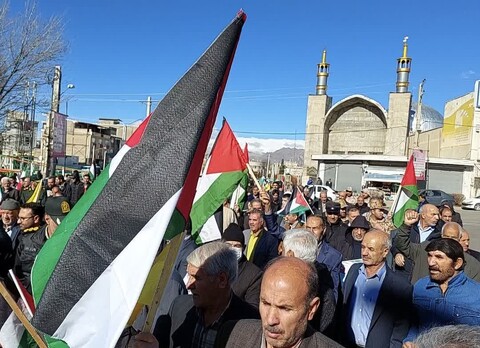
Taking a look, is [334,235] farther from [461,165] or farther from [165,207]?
[461,165]

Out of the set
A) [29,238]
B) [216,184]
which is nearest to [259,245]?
[216,184]

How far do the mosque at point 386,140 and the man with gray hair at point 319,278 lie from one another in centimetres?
3483

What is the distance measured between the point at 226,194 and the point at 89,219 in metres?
3.09

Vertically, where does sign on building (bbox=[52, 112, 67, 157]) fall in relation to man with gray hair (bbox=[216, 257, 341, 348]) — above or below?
above

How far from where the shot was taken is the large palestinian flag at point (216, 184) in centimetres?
492

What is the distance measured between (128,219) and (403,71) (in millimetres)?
53593

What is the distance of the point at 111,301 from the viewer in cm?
194

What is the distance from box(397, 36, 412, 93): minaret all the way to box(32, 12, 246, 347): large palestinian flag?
169 feet

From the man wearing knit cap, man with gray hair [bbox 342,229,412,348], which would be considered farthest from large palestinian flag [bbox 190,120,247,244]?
man with gray hair [bbox 342,229,412,348]

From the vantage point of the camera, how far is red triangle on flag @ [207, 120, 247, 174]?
547 centimetres

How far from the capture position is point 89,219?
2.06 metres

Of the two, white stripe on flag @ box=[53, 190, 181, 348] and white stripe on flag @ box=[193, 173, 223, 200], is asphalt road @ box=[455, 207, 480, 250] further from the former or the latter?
white stripe on flag @ box=[53, 190, 181, 348]

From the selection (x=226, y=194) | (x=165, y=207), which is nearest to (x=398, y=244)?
(x=226, y=194)

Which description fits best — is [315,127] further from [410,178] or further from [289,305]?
[289,305]
